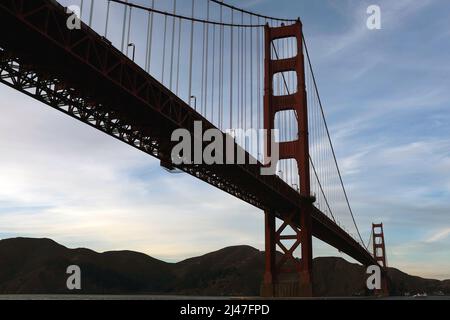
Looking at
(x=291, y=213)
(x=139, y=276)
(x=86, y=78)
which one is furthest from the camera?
(x=139, y=276)

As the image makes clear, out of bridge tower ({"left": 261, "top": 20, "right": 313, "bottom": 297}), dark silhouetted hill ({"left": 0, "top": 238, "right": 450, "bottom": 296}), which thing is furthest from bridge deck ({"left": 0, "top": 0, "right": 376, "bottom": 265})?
dark silhouetted hill ({"left": 0, "top": 238, "right": 450, "bottom": 296})

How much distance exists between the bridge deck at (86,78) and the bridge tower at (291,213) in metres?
15.5

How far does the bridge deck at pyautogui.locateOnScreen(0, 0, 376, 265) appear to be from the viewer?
20797mm

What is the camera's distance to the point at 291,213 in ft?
168

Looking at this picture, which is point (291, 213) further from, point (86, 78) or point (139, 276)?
point (139, 276)

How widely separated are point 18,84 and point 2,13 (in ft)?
17.0

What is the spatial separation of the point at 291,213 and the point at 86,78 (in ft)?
99.0

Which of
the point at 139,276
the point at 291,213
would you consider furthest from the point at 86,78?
the point at 139,276

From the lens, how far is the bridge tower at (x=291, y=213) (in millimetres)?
49438

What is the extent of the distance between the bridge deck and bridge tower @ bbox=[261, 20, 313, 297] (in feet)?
51.0

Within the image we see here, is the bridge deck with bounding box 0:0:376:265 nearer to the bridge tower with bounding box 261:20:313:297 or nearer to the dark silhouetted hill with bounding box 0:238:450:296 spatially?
the bridge tower with bounding box 261:20:313:297

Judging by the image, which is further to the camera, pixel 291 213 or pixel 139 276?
pixel 139 276

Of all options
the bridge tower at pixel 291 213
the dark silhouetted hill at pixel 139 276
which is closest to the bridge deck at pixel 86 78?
the bridge tower at pixel 291 213
